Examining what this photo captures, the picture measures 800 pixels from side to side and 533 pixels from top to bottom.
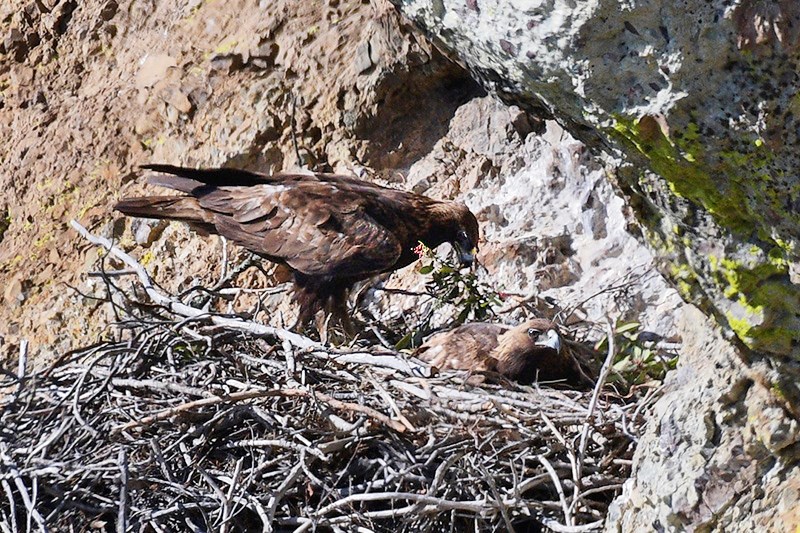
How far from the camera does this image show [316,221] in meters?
7.09

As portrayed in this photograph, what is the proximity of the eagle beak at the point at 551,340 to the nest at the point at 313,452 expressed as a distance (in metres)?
0.36

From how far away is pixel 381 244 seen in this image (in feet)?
22.9

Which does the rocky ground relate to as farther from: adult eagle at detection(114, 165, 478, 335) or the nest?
the nest

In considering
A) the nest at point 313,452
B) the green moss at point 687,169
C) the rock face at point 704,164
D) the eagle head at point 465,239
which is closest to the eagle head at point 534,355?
the nest at point 313,452

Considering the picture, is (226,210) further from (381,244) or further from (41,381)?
(41,381)

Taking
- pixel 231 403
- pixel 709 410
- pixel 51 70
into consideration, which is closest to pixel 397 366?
pixel 231 403

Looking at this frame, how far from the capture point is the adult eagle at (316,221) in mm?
7035

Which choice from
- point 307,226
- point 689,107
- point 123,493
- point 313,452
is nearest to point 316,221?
point 307,226

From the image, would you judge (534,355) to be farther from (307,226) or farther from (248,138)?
(248,138)

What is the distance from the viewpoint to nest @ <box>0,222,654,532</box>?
479 cm

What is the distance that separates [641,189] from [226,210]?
4303 mm

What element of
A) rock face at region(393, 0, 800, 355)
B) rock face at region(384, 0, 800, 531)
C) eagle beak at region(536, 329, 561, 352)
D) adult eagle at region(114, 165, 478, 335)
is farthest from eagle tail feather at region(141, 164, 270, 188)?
rock face at region(393, 0, 800, 355)

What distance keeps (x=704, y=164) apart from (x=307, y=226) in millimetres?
4313

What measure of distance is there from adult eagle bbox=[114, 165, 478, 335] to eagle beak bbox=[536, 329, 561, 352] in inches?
47.9
